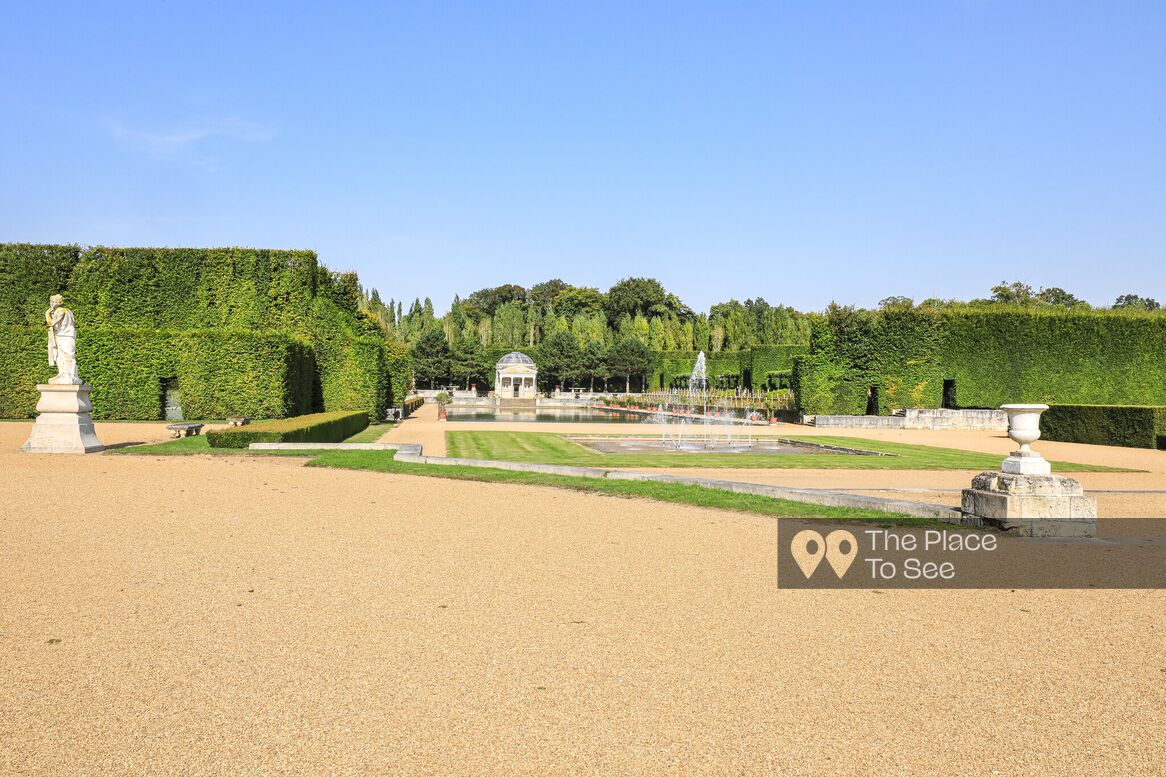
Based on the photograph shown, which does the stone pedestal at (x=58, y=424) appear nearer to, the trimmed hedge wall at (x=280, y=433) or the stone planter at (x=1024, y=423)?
the trimmed hedge wall at (x=280, y=433)

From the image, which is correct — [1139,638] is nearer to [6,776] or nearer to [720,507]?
[720,507]

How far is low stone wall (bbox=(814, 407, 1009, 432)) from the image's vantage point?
3753cm

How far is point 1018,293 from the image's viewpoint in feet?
278

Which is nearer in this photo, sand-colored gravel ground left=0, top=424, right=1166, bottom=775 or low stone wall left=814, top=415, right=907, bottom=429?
sand-colored gravel ground left=0, top=424, right=1166, bottom=775

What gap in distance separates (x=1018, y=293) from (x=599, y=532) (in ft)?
299

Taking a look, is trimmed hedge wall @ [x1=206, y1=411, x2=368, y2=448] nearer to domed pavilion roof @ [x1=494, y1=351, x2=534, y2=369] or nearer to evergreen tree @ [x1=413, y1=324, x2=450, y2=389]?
evergreen tree @ [x1=413, y1=324, x2=450, y2=389]

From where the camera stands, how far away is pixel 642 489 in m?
12.7

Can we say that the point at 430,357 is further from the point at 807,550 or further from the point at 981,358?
the point at 807,550

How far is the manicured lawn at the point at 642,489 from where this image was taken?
34.0ft

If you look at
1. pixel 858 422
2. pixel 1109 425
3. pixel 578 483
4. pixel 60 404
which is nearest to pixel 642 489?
pixel 578 483

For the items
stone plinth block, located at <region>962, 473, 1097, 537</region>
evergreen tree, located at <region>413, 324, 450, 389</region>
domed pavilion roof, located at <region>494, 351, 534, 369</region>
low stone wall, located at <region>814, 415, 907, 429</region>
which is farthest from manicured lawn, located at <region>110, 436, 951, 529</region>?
domed pavilion roof, located at <region>494, 351, 534, 369</region>

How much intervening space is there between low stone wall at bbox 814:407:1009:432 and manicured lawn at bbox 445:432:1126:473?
12801mm

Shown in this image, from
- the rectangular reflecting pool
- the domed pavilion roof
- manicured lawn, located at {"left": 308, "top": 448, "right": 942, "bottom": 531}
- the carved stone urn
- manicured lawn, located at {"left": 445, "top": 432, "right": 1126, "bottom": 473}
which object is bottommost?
the rectangular reflecting pool

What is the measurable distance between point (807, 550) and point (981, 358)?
35.8 meters
